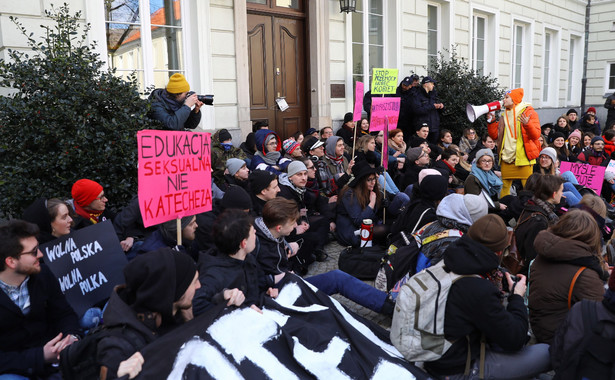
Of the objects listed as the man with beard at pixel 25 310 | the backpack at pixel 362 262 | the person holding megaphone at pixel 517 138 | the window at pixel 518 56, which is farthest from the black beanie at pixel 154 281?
the window at pixel 518 56

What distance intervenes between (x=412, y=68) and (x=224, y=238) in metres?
10.3

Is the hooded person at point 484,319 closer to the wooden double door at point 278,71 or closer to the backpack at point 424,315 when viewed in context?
the backpack at point 424,315

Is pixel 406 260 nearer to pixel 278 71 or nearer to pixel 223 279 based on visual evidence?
pixel 223 279

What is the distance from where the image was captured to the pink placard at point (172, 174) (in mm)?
3715

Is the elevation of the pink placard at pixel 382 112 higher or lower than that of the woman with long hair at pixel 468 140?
higher

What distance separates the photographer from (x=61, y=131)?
473cm

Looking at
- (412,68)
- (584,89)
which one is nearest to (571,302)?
(412,68)

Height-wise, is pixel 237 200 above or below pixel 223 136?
below

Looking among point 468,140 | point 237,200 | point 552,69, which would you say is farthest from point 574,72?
point 237,200

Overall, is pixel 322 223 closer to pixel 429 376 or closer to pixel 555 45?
pixel 429 376

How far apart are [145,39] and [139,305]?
250 inches

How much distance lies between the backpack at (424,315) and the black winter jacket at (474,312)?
4 centimetres

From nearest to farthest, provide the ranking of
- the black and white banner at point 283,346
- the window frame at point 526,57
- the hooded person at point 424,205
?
1. the black and white banner at point 283,346
2. the hooded person at point 424,205
3. the window frame at point 526,57

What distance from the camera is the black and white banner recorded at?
246cm
